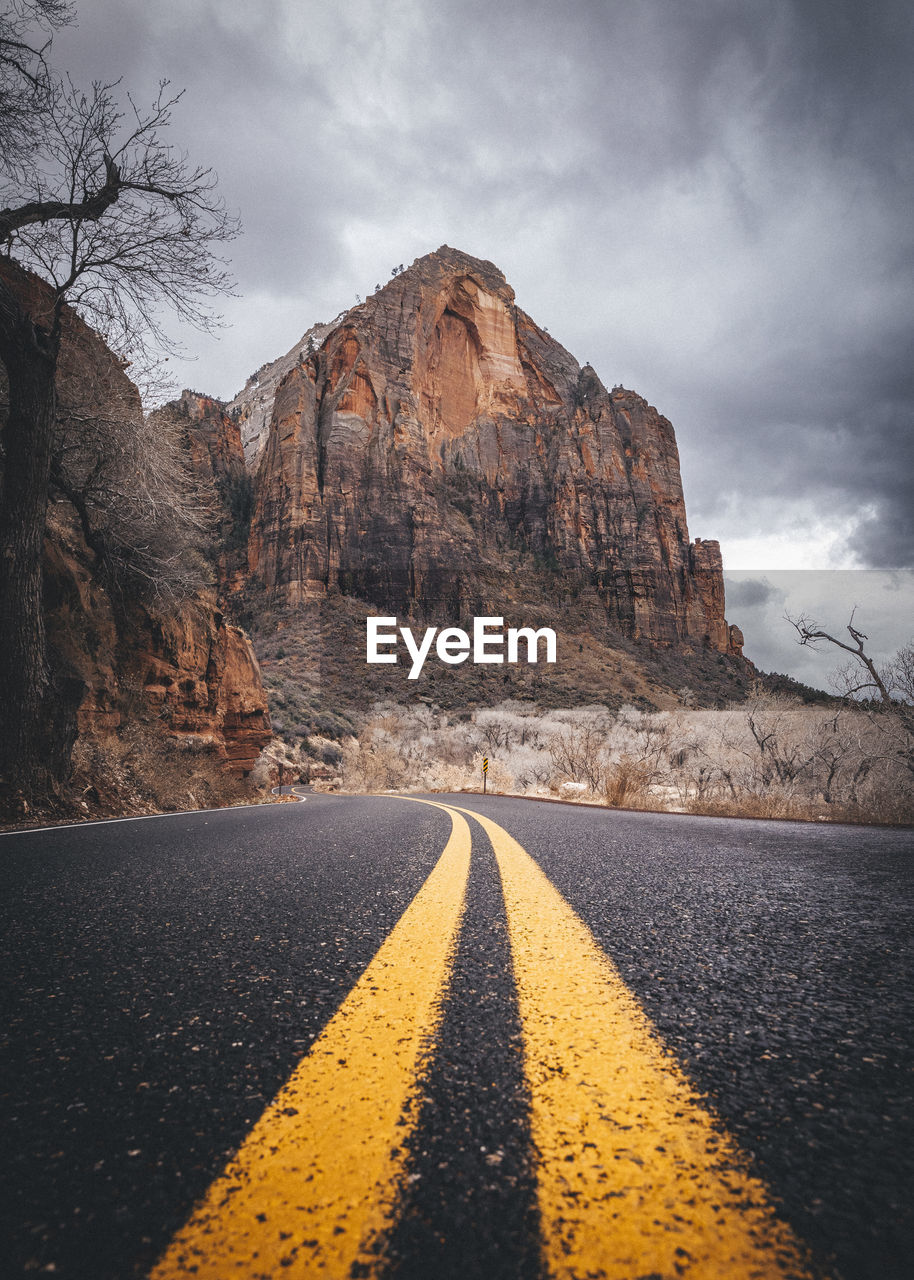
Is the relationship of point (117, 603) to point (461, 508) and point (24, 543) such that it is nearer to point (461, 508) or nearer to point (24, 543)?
point (24, 543)

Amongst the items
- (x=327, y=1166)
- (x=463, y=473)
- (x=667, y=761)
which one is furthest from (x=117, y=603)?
(x=463, y=473)

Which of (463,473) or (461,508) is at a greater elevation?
(463,473)

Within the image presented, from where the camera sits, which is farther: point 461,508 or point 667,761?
point 461,508

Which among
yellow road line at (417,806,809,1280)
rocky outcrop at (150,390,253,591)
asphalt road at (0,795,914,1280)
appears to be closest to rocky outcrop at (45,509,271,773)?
asphalt road at (0,795,914,1280)

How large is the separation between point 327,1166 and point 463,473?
58.0 metres

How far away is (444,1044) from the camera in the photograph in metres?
0.90

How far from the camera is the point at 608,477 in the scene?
5972 cm

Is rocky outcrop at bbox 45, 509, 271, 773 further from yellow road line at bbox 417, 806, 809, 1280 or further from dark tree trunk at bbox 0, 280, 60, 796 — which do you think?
yellow road line at bbox 417, 806, 809, 1280

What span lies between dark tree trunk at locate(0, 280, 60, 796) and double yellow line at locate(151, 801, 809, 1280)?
17.3 ft

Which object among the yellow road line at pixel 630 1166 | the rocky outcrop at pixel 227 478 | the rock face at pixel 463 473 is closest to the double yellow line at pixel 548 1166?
the yellow road line at pixel 630 1166

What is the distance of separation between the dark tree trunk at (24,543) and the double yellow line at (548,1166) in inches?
208

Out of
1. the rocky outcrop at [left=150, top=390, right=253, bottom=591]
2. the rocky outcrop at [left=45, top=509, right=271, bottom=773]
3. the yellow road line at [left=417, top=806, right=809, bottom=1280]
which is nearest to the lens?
the yellow road line at [left=417, top=806, right=809, bottom=1280]

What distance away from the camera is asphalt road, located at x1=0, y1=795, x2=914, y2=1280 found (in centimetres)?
55

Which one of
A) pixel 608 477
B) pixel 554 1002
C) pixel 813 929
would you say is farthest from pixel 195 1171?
pixel 608 477
